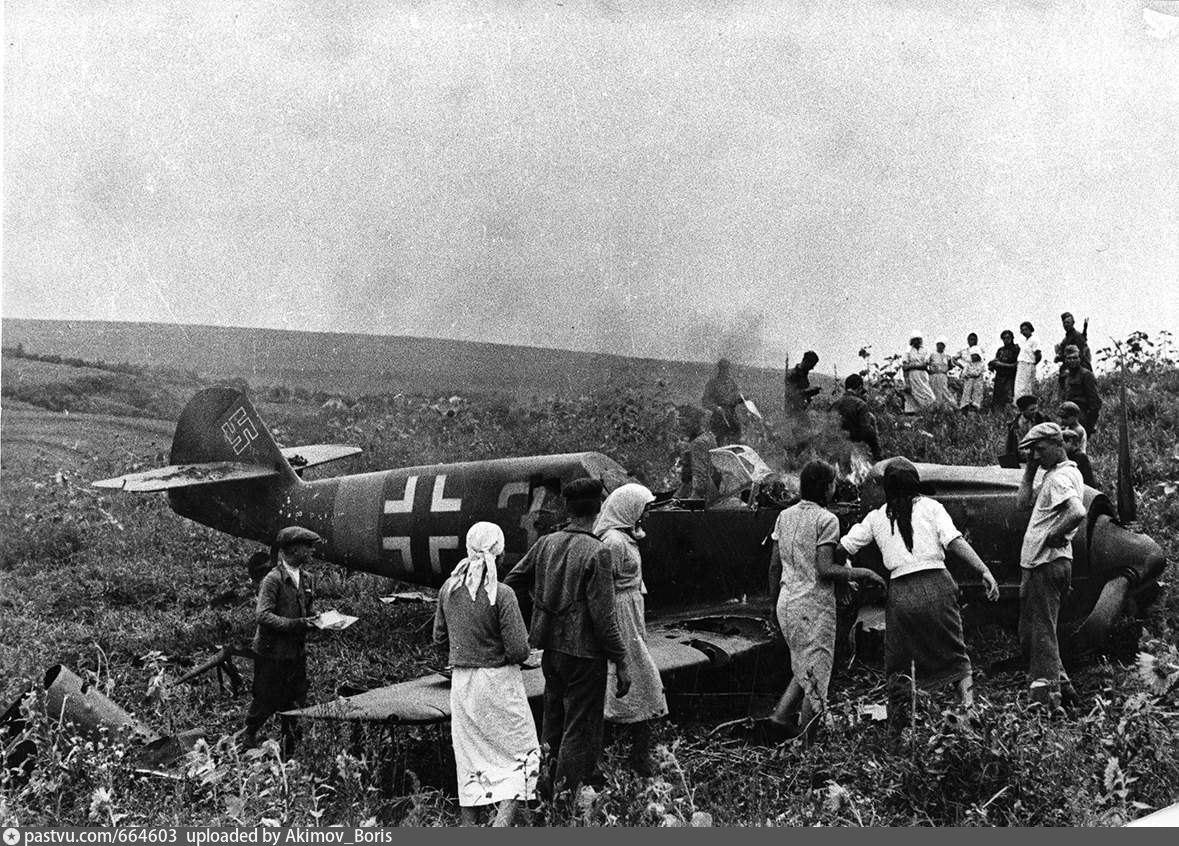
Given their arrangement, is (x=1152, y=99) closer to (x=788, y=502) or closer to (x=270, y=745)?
(x=788, y=502)

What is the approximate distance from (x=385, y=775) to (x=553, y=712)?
3.53ft

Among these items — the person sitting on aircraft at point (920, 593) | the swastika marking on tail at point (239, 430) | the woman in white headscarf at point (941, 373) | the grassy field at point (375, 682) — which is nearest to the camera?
the grassy field at point (375, 682)

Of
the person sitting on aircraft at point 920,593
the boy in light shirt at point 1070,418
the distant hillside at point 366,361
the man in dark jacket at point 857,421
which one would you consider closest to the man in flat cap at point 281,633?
the distant hillside at point 366,361

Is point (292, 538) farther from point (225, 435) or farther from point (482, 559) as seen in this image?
point (225, 435)

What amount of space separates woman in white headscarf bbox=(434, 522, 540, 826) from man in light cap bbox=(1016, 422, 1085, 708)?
9.00 ft

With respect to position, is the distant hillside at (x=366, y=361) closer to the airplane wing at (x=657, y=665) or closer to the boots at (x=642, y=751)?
the airplane wing at (x=657, y=665)

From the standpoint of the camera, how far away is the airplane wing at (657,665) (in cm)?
497

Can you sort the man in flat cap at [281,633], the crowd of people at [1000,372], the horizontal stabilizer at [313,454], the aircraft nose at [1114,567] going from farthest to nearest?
1. the crowd of people at [1000,372]
2. the horizontal stabilizer at [313,454]
3. the aircraft nose at [1114,567]
4. the man in flat cap at [281,633]

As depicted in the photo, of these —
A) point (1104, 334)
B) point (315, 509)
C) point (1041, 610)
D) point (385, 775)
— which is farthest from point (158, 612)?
point (1104, 334)

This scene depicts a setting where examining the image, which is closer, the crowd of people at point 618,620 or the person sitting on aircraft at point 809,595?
the crowd of people at point 618,620

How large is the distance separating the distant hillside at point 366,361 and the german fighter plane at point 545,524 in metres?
0.51

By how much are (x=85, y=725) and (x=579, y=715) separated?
2536 mm

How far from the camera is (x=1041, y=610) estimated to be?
18.3 ft

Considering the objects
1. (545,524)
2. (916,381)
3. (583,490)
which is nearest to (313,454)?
(545,524)
